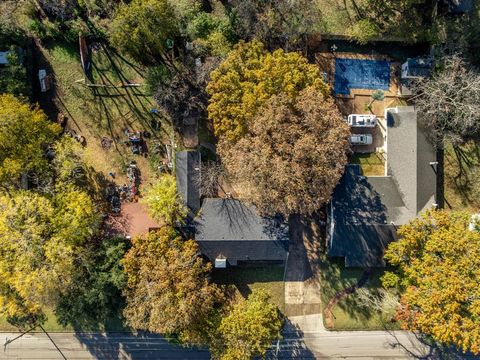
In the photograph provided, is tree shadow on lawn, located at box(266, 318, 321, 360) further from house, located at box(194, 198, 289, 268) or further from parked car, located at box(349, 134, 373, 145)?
parked car, located at box(349, 134, 373, 145)

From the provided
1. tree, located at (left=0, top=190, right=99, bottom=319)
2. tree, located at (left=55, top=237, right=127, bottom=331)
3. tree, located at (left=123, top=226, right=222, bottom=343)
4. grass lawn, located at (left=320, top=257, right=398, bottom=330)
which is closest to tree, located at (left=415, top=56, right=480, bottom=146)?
grass lawn, located at (left=320, top=257, right=398, bottom=330)

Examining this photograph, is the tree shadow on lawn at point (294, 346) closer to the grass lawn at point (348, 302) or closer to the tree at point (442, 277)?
the grass lawn at point (348, 302)

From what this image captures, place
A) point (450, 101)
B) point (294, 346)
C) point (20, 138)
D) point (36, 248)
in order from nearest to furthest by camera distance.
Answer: point (36, 248) < point (20, 138) < point (450, 101) < point (294, 346)

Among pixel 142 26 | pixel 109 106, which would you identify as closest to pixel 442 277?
pixel 142 26

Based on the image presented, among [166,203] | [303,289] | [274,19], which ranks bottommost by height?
[303,289]

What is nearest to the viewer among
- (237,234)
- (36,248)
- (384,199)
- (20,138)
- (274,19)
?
(36,248)

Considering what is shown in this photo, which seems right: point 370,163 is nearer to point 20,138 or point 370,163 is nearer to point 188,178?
point 188,178

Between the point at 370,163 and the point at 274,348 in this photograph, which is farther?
the point at 370,163
